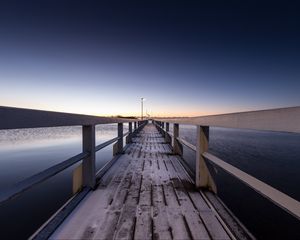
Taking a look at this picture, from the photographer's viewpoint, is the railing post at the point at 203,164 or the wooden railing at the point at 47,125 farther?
the railing post at the point at 203,164

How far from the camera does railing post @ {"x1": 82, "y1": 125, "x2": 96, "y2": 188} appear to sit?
237 cm

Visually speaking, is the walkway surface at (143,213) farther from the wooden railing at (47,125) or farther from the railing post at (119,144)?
the railing post at (119,144)

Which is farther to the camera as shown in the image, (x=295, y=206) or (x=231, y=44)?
(x=231, y=44)

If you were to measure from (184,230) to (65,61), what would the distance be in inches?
593

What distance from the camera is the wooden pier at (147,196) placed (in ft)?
3.51

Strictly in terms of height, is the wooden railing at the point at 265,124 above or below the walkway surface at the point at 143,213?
above

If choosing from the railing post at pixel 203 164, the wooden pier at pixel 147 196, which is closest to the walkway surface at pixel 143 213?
the wooden pier at pixel 147 196

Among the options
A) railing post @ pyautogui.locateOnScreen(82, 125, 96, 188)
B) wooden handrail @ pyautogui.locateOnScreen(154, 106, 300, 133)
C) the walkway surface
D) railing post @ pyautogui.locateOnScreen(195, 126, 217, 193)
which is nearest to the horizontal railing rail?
the walkway surface

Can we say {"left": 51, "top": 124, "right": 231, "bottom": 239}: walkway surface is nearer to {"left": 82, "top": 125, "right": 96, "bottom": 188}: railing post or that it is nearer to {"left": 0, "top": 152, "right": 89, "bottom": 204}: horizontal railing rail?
{"left": 82, "top": 125, "right": 96, "bottom": 188}: railing post

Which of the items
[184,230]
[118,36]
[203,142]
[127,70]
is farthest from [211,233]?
[127,70]

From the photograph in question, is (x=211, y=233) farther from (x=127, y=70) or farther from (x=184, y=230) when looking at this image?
(x=127, y=70)

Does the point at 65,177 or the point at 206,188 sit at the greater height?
the point at 206,188

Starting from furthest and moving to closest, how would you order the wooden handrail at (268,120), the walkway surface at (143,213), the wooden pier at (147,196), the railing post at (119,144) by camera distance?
the railing post at (119,144)
the walkway surface at (143,213)
the wooden pier at (147,196)
the wooden handrail at (268,120)

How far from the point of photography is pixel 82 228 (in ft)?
5.16
